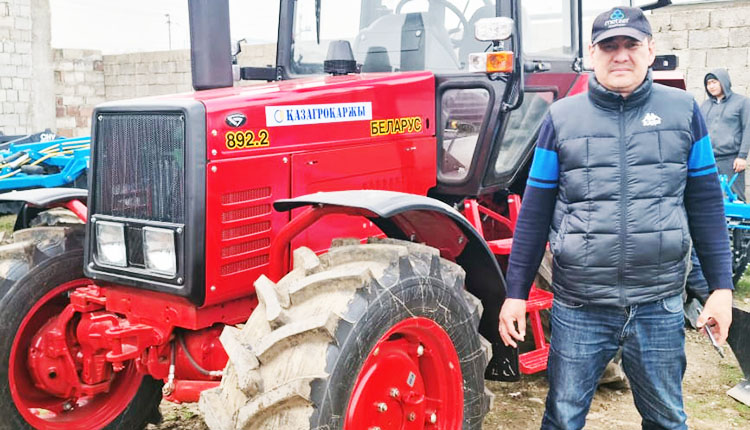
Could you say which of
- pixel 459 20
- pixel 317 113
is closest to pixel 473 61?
pixel 459 20

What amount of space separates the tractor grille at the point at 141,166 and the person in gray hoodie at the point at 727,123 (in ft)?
19.4

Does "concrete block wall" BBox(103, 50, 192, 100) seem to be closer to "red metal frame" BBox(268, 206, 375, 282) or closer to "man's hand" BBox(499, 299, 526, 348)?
"red metal frame" BBox(268, 206, 375, 282)

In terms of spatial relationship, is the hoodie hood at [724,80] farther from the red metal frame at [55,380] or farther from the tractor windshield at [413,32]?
the red metal frame at [55,380]

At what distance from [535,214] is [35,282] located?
2.17 m

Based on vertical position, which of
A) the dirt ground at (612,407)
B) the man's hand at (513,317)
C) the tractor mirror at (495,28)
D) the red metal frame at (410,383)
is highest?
the tractor mirror at (495,28)

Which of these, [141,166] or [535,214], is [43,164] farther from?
[535,214]

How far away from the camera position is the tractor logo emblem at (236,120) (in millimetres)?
2892

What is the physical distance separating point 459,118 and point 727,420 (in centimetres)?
205

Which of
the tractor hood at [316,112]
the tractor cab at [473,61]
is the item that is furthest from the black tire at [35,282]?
the tractor cab at [473,61]

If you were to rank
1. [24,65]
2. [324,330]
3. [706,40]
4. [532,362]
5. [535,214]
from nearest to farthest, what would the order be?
1. [324,330]
2. [535,214]
3. [532,362]
4. [706,40]
5. [24,65]

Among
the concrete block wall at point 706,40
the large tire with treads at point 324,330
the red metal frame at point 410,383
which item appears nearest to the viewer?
the large tire with treads at point 324,330

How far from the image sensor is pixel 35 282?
11.0 feet

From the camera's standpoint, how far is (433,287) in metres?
2.84

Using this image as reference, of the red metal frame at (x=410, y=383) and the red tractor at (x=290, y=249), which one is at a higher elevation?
the red tractor at (x=290, y=249)
